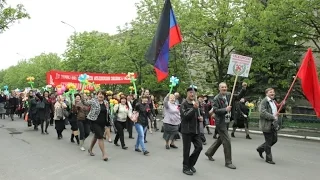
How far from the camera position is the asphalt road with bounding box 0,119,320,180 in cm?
753

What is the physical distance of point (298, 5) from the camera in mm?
14023

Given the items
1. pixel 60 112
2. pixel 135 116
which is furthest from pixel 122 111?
pixel 60 112

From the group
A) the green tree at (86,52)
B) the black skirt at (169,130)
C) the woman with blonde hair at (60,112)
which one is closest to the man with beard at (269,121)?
the black skirt at (169,130)

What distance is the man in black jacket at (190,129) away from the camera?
7473 mm

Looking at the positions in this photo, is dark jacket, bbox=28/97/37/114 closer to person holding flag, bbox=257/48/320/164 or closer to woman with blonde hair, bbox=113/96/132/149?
woman with blonde hair, bbox=113/96/132/149

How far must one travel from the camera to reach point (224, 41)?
2317cm

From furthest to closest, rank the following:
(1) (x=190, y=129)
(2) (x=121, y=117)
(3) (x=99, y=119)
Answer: (2) (x=121, y=117) < (3) (x=99, y=119) < (1) (x=190, y=129)

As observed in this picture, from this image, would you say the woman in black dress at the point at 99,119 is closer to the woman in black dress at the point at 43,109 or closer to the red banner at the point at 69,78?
the woman in black dress at the point at 43,109

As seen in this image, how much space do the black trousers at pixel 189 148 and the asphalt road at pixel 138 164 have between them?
29 cm

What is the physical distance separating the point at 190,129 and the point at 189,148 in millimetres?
420

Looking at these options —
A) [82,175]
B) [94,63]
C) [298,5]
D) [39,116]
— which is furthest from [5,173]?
[94,63]

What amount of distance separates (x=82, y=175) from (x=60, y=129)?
20.6 feet

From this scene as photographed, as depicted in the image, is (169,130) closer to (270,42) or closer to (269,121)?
(269,121)

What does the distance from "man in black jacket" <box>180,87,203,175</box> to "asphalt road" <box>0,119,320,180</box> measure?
310mm
